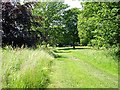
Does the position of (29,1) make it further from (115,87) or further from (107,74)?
(115,87)

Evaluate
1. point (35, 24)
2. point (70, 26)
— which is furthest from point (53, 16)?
point (35, 24)

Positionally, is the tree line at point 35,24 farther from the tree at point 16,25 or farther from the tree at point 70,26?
the tree at point 70,26

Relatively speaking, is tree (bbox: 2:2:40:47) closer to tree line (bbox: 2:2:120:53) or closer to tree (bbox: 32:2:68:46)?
tree line (bbox: 2:2:120:53)

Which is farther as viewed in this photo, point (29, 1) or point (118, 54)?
point (29, 1)

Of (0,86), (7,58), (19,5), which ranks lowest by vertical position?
(0,86)

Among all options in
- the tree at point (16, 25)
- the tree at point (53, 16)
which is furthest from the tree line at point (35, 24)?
the tree at point (53, 16)

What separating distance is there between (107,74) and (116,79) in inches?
27.2

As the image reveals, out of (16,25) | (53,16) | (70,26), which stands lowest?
(70,26)

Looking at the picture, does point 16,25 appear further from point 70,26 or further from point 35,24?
point 70,26

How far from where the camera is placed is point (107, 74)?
20.1 ft

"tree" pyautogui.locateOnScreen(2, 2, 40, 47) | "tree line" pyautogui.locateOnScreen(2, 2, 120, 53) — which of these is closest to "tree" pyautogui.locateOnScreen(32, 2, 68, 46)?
"tree line" pyautogui.locateOnScreen(2, 2, 120, 53)

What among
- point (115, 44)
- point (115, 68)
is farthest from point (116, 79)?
point (115, 44)

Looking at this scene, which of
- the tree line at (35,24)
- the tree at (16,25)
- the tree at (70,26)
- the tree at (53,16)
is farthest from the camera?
the tree at (70,26)

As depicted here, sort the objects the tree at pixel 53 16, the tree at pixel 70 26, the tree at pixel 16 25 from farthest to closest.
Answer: the tree at pixel 70 26
the tree at pixel 53 16
the tree at pixel 16 25
